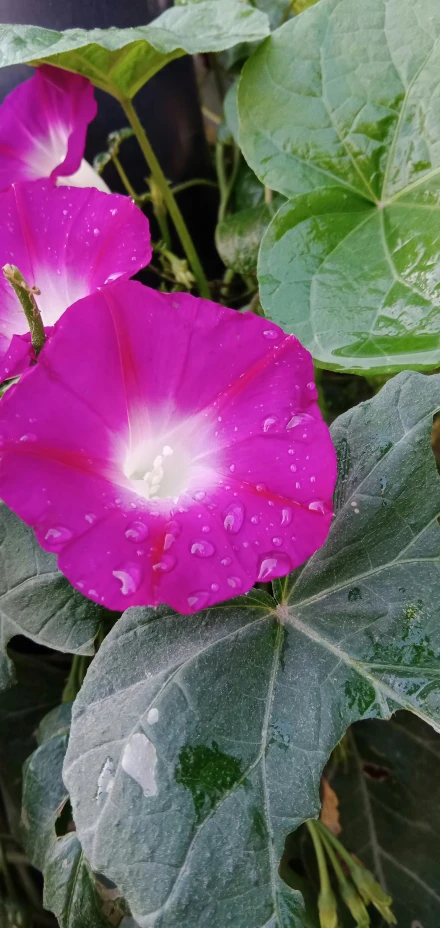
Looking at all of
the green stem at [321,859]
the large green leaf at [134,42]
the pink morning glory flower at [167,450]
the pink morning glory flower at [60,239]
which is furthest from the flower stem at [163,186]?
the green stem at [321,859]

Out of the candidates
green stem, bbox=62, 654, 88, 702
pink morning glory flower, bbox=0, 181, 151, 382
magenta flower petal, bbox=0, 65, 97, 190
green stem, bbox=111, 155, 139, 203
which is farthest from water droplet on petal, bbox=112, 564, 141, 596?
green stem, bbox=111, 155, 139, 203

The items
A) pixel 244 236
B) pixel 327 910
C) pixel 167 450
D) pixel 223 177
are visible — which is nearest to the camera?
pixel 167 450

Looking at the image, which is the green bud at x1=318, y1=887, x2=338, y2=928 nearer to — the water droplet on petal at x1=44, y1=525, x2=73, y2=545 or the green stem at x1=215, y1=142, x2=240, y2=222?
the water droplet on petal at x1=44, y1=525, x2=73, y2=545

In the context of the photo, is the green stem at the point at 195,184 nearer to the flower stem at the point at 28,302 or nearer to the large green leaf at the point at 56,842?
the flower stem at the point at 28,302

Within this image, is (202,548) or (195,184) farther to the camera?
(195,184)

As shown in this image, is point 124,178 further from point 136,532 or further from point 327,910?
point 327,910

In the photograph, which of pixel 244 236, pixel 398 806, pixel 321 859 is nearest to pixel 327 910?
pixel 321 859

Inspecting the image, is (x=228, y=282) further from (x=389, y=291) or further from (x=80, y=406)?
(x=80, y=406)
